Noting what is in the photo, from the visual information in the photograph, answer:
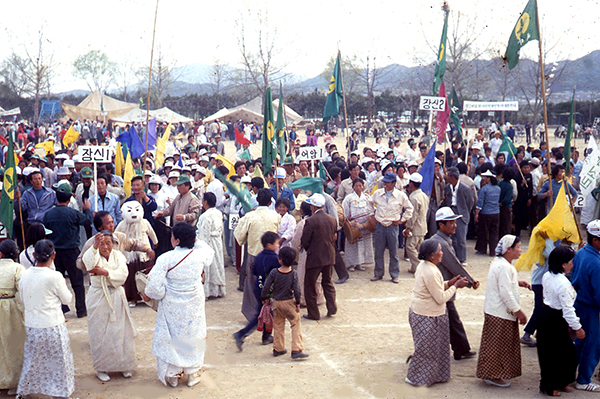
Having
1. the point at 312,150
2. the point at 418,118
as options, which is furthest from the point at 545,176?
the point at 418,118

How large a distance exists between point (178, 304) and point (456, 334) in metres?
3.23

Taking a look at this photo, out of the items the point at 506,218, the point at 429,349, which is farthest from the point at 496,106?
the point at 429,349

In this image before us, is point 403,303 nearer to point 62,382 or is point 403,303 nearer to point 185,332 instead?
point 185,332

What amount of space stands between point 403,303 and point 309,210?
218cm

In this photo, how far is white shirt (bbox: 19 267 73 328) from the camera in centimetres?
594

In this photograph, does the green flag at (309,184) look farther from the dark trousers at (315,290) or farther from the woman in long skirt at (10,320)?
the woman in long skirt at (10,320)

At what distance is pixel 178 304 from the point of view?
6.41 meters

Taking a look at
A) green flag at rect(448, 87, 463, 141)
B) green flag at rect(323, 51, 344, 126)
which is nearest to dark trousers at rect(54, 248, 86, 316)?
green flag at rect(323, 51, 344, 126)

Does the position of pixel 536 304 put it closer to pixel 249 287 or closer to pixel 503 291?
pixel 503 291

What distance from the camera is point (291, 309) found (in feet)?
23.3

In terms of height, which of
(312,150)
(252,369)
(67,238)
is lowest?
(252,369)

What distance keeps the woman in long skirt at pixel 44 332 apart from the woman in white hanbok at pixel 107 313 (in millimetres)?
563

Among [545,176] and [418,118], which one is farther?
[418,118]

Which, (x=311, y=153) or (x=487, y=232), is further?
(x=487, y=232)
